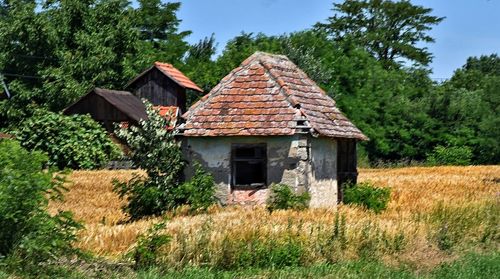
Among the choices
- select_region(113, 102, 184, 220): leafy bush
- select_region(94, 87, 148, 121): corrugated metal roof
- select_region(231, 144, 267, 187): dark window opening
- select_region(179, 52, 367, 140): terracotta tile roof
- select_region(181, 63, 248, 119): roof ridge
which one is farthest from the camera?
select_region(94, 87, 148, 121): corrugated metal roof

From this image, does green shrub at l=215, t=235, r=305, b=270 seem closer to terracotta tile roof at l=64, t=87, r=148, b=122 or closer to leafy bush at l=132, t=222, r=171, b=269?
leafy bush at l=132, t=222, r=171, b=269

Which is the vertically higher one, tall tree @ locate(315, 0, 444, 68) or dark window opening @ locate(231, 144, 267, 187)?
tall tree @ locate(315, 0, 444, 68)

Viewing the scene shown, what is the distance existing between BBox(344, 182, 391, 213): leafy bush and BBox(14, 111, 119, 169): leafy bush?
1785 cm

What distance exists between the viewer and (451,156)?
54156 millimetres

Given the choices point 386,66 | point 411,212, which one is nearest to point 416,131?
point 386,66

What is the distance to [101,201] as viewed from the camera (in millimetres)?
28016

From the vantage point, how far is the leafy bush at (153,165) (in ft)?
70.5

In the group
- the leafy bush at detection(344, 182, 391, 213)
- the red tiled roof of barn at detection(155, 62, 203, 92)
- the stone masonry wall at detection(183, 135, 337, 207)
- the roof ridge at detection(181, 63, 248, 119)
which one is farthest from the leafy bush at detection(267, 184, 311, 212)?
the red tiled roof of barn at detection(155, 62, 203, 92)

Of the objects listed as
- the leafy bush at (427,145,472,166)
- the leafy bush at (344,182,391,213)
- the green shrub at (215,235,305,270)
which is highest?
the leafy bush at (427,145,472,166)

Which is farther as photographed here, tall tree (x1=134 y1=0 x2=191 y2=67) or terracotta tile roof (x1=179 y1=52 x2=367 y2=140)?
tall tree (x1=134 y1=0 x2=191 y2=67)

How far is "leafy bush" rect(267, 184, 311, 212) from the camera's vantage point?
71.6ft

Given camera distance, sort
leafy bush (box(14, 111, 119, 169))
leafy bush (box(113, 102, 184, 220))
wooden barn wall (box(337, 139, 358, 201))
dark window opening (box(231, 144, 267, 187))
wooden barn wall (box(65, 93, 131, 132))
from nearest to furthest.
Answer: leafy bush (box(113, 102, 184, 220)) < dark window opening (box(231, 144, 267, 187)) < wooden barn wall (box(337, 139, 358, 201)) < leafy bush (box(14, 111, 119, 169)) < wooden barn wall (box(65, 93, 131, 132))

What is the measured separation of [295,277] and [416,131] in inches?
1778

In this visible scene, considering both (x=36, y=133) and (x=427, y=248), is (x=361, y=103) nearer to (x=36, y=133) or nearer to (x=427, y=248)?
(x=36, y=133)
